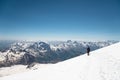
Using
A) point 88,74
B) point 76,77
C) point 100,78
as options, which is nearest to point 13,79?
point 76,77

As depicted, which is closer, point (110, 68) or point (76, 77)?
point (76, 77)

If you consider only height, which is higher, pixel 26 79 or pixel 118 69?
pixel 118 69

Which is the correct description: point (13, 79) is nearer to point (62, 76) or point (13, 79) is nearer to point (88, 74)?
point (62, 76)

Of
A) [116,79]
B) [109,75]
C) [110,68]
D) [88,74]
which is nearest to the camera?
[116,79]

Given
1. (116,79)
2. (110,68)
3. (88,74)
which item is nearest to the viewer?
(116,79)

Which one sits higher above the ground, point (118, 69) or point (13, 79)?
point (118, 69)

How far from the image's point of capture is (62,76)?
22.5m

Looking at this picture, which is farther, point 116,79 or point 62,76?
point 62,76

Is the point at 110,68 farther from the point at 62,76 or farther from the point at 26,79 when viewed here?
the point at 26,79

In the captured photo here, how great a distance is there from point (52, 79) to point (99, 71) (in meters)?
7.44

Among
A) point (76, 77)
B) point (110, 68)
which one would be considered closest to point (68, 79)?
point (76, 77)

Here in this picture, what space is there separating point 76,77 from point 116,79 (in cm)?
551

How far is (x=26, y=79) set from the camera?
21.9 m

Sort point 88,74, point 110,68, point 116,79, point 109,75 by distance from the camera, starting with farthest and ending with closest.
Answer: point 110,68 < point 88,74 < point 109,75 < point 116,79
